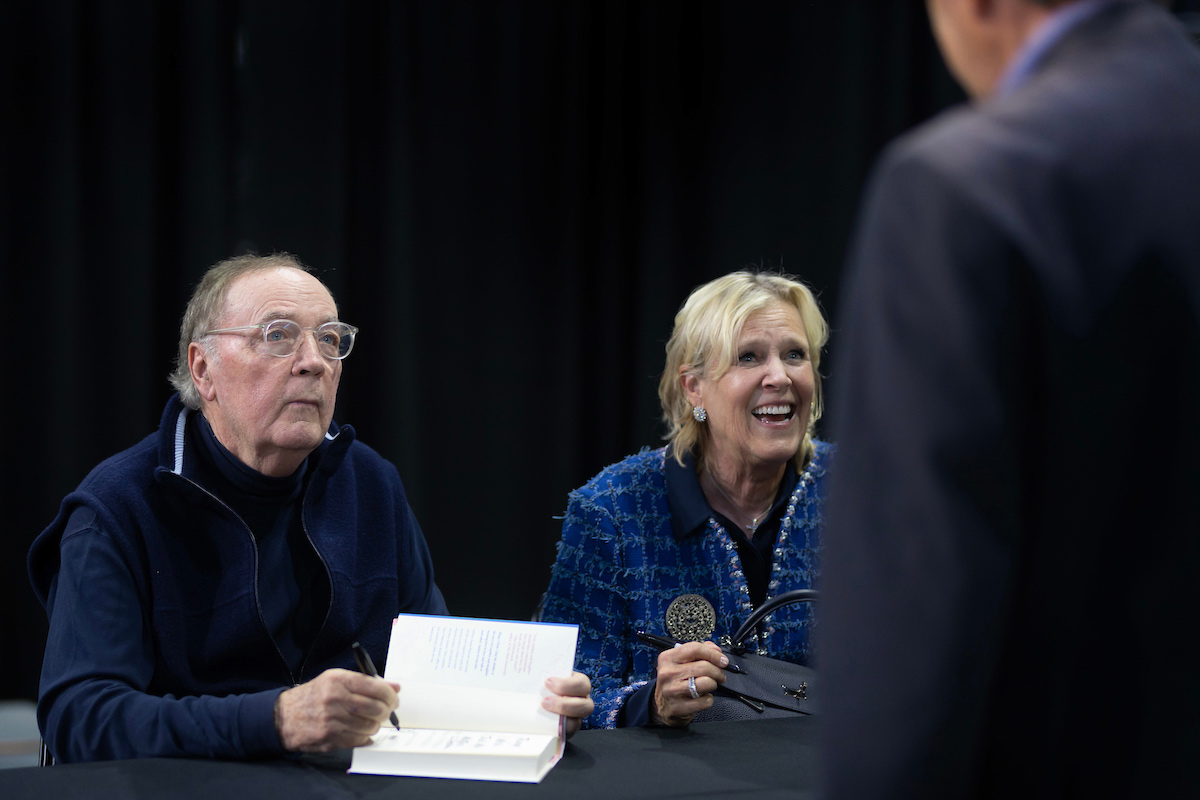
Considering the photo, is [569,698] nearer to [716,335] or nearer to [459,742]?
[459,742]

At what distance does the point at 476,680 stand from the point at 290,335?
0.90m

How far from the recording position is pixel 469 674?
144 cm

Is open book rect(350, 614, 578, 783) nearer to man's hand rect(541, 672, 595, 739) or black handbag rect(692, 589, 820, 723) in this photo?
man's hand rect(541, 672, 595, 739)

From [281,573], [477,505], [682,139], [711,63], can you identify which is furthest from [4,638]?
[711,63]

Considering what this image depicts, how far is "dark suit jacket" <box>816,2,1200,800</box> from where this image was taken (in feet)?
1.84

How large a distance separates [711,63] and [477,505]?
2.07m

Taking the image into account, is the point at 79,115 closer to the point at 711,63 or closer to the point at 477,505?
the point at 477,505

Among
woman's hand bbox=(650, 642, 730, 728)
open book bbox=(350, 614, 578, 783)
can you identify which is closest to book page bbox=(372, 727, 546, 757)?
open book bbox=(350, 614, 578, 783)

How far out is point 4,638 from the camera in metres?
3.25

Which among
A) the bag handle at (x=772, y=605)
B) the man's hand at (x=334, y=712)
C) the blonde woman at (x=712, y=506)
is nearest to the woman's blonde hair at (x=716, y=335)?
the blonde woman at (x=712, y=506)

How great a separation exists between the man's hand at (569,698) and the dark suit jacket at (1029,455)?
0.90 metres

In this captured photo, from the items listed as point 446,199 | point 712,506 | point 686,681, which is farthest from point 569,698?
point 446,199

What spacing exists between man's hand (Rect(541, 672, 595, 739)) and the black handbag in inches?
14.9

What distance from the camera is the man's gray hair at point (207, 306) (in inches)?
79.7
